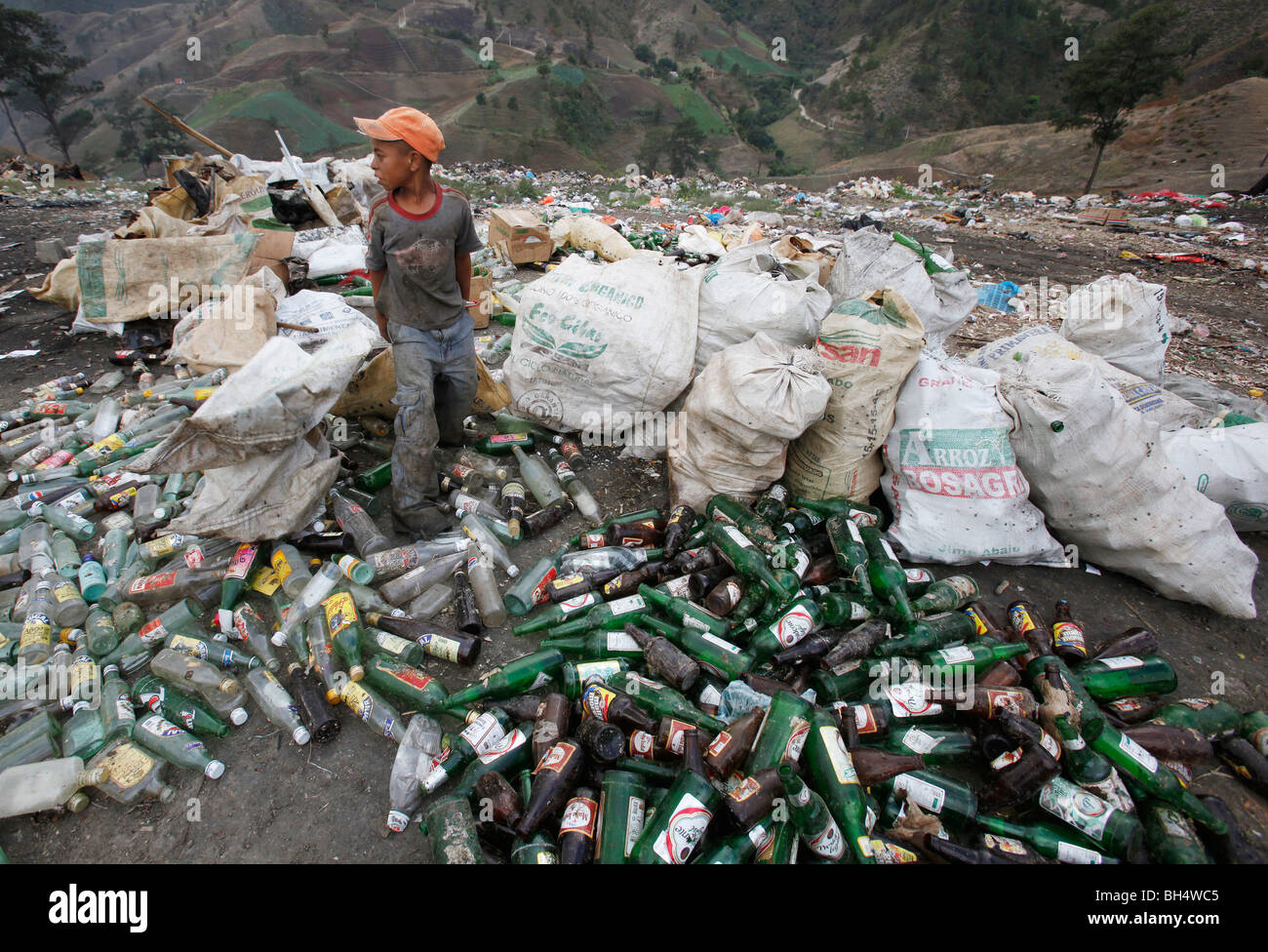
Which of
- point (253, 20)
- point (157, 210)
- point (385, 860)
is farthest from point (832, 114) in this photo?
point (253, 20)

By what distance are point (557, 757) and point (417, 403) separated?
5.67 ft

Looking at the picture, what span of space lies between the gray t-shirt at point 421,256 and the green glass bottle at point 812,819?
2458 mm

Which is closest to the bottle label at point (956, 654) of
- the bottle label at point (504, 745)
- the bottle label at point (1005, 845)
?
the bottle label at point (1005, 845)

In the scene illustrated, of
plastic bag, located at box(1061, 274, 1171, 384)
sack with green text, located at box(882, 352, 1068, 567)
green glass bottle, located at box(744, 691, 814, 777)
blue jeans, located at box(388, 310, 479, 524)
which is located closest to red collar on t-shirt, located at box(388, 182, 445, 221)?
blue jeans, located at box(388, 310, 479, 524)

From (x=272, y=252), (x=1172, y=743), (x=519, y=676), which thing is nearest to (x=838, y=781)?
(x=519, y=676)

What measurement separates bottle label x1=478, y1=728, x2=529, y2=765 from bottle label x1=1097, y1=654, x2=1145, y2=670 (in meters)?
2.16

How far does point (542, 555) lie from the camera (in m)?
2.77

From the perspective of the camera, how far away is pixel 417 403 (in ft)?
8.93

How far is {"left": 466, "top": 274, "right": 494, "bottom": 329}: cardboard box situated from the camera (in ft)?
15.7

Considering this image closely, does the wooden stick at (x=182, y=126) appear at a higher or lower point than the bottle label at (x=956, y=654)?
higher

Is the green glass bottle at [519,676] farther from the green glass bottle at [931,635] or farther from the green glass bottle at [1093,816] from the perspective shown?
the green glass bottle at [1093,816]

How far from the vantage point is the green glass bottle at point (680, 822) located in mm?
1521
